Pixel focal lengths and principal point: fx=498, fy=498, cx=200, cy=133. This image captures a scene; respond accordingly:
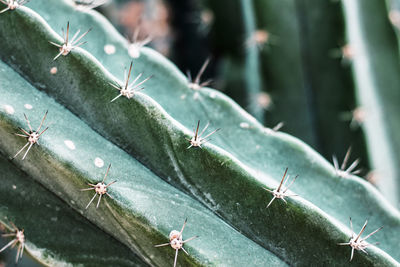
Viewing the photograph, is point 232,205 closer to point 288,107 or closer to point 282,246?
point 282,246

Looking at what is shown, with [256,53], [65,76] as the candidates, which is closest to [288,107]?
[256,53]

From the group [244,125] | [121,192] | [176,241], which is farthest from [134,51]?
[176,241]

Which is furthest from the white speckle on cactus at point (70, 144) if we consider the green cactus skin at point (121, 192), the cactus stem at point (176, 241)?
the cactus stem at point (176, 241)

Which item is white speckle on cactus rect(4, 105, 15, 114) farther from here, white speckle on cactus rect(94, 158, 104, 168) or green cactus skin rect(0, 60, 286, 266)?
white speckle on cactus rect(94, 158, 104, 168)

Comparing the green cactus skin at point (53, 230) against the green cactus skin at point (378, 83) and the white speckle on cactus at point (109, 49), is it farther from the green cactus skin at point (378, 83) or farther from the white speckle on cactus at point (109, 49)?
the green cactus skin at point (378, 83)

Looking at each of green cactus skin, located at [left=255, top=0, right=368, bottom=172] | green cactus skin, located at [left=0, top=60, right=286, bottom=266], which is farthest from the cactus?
green cactus skin, located at [left=255, top=0, right=368, bottom=172]
